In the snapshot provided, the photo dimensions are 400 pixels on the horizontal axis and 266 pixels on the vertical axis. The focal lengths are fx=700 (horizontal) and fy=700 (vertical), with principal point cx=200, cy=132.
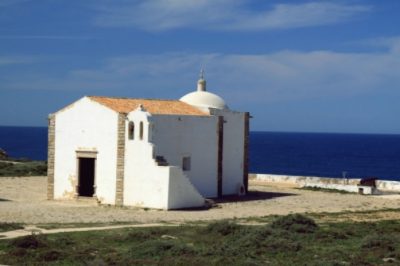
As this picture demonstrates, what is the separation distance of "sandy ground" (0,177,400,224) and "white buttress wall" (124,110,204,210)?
76 centimetres

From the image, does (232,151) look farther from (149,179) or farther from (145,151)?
(149,179)

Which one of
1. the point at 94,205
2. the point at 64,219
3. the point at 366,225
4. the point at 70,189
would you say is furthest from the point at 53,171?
the point at 366,225

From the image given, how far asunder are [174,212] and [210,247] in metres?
10.2

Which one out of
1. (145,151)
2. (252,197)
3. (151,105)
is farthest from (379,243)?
(252,197)

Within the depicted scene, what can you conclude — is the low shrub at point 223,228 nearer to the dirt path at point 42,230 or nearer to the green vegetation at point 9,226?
the dirt path at point 42,230

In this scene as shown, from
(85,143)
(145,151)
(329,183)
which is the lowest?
(329,183)

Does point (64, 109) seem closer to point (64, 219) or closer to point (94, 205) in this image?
point (94, 205)

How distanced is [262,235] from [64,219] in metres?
8.55

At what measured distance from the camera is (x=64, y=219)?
2594cm

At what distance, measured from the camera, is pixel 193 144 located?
34875 millimetres

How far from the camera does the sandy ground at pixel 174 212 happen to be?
2686cm

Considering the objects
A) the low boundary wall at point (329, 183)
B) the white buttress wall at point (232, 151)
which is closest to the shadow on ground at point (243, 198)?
the white buttress wall at point (232, 151)

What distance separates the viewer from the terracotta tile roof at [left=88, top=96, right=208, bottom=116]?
109 feet

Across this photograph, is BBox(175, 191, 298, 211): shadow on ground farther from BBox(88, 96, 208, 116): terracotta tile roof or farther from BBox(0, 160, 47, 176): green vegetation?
BBox(0, 160, 47, 176): green vegetation
